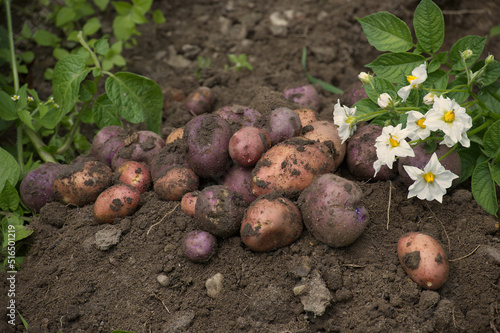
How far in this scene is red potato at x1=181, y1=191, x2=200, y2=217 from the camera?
215 centimetres

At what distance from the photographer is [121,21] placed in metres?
3.40

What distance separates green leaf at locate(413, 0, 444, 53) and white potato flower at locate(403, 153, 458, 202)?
71 cm

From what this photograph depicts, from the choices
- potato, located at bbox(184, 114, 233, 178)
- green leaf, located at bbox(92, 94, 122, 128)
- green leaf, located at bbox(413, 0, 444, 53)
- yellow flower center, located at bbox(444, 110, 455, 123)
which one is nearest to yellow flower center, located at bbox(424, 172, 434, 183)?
yellow flower center, located at bbox(444, 110, 455, 123)

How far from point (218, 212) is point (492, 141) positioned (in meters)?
1.28

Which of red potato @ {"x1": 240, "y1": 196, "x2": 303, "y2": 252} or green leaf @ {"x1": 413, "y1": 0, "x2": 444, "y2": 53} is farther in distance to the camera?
green leaf @ {"x1": 413, "y1": 0, "x2": 444, "y2": 53}

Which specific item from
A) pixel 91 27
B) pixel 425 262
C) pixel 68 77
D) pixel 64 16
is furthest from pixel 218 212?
pixel 64 16

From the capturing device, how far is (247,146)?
83.0 inches

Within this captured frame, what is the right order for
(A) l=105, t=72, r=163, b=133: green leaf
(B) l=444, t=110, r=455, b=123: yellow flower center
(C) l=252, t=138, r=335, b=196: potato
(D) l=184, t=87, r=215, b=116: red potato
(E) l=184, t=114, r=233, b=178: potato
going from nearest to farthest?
(B) l=444, t=110, r=455, b=123: yellow flower center
(C) l=252, t=138, r=335, b=196: potato
(E) l=184, t=114, r=233, b=178: potato
(A) l=105, t=72, r=163, b=133: green leaf
(D) l=184, t=87, r=215, b=116: red potato

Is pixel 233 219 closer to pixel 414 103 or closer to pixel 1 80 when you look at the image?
pixel 414 103

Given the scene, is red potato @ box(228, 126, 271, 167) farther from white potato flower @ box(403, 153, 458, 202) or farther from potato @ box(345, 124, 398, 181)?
white potato flower @ box(403, 153, 458, 202)

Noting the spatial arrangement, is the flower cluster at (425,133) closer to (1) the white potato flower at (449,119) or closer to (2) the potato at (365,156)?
(1) the white potato flower at (449,119)

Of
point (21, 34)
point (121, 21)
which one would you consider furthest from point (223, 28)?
point (21, 34)

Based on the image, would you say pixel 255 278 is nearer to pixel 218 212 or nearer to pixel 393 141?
pixel 218 212

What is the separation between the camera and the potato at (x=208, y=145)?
2188 mm
